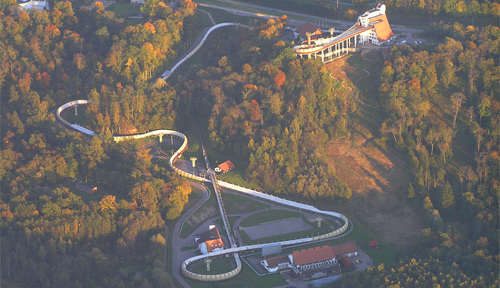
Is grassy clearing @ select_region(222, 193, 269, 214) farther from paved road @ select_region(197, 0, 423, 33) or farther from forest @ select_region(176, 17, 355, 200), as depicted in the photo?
paved road @ select_region(197, 0, 423, 33)

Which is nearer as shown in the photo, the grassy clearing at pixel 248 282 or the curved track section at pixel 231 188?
the grassy clearing at pixel 248 282

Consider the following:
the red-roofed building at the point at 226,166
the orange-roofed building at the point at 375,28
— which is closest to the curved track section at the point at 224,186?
the red-roofed building at the point at 226,166

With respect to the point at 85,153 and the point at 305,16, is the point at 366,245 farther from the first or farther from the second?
the point at 305,16

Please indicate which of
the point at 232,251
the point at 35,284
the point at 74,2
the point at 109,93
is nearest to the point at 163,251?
the point at 232,251

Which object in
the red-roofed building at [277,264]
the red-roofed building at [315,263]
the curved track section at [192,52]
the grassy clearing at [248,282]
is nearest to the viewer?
the grassy clearing at [248,282]

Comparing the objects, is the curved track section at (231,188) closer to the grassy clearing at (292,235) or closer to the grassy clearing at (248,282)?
the grassy clearing at (248,282)

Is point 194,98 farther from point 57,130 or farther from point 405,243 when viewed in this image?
point 405,243
